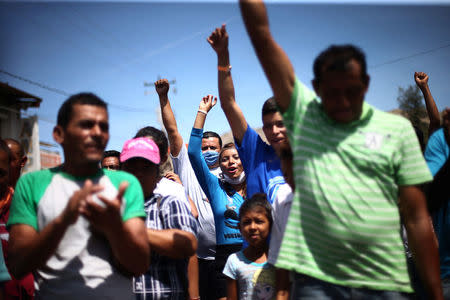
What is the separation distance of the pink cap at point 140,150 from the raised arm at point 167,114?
40.0 inches

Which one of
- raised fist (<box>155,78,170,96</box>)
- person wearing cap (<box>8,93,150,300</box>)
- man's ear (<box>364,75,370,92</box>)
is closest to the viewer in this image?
person wearing cap (<box>8,93,150,300</box>)

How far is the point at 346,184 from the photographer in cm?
179

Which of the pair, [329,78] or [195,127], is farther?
[195,127]

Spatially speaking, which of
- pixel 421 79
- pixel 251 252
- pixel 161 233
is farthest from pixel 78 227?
pixel 421 79

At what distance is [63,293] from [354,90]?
1712mm

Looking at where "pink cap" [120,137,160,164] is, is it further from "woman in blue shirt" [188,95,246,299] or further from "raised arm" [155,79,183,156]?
"woman in blue shirt" [188,95,246,299]

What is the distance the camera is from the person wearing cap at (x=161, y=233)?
199 centimetres

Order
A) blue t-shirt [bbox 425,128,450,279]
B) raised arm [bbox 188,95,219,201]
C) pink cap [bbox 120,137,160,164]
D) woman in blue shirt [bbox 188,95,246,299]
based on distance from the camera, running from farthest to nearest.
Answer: woman in blue shirt [bbox 188,95,246,299] < raised arm [bbox 188,95,219,201] < blue t-shirt [bbox 425,128,450,279] < pink cap [bbox 120,137,160,164]

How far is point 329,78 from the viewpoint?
184 centimetres

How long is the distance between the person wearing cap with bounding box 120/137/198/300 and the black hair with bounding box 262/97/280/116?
36.6 inches

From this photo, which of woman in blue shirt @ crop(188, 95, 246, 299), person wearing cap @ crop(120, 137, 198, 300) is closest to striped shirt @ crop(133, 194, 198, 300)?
person wearing cap @ crop(120, 137, 198, 300)

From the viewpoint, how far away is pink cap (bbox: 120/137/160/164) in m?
2.28

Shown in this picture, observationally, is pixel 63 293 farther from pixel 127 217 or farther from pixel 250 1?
pixel 250 1

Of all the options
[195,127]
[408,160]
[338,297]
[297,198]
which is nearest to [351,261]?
[338,297]
